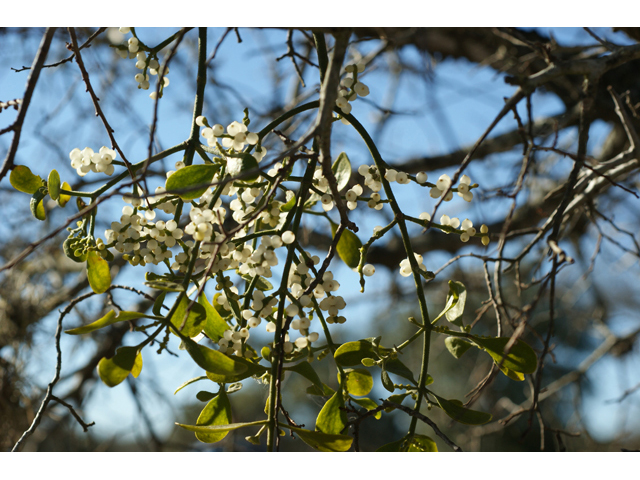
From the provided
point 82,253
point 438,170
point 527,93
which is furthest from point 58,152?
point 527,93

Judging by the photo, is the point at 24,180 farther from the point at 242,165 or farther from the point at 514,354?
the point at 514,354

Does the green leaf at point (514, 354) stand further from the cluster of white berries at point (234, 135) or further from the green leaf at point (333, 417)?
the cluster of white berries at point (234, 135)

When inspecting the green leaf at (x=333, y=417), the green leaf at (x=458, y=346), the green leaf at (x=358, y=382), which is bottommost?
the green leaf at (x=333, y=417)

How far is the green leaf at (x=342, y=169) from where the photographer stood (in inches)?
20.4

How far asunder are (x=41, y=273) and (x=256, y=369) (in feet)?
4.42

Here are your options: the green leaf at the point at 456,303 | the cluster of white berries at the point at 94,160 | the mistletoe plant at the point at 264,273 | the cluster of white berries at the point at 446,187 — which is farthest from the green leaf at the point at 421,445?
the cluster of white berries at the point at 94,160

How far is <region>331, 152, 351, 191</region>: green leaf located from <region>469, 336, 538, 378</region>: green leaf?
0.20 metres

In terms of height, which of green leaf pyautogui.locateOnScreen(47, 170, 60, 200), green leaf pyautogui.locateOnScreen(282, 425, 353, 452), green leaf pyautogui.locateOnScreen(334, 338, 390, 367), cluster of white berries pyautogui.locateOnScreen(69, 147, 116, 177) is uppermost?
cluster of white berries pyautogui.locateOnScreen(69, 147, 116, 177)

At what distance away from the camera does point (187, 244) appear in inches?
19.5

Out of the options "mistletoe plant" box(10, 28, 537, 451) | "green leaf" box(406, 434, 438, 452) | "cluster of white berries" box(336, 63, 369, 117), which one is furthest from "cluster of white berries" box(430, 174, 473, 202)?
"green leaf" box(406, 434, 438, 452)

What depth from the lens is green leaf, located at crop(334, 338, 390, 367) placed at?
45 centimetres

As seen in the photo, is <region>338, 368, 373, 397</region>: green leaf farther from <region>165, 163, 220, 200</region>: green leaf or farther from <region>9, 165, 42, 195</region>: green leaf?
<region>9, 165, 42, 195</region>: green leaf

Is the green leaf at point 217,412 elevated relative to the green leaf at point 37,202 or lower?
lower

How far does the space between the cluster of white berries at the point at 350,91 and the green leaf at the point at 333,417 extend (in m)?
0.26
